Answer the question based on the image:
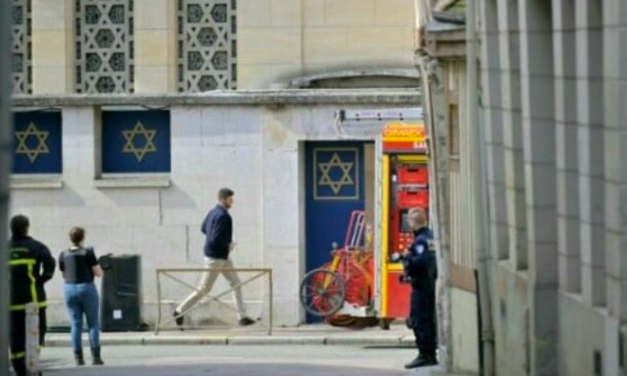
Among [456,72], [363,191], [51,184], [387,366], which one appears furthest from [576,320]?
[51,184]

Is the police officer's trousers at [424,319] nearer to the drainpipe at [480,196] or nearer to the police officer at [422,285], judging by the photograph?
the police officer at [422,285]

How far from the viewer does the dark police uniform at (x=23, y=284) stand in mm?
16500

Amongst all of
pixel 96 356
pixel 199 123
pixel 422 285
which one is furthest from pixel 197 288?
pixel 422 285

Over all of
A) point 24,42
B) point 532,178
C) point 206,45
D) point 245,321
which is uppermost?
point 24,42

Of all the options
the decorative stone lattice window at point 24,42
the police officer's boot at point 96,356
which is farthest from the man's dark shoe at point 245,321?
the police officer's boot at point 96,356

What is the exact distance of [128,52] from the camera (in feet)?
89.5

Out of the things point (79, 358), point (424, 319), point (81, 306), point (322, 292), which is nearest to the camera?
point (424, 319)

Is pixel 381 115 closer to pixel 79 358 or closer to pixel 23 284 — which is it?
pixel 79 358

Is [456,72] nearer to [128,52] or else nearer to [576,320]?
[576,320]

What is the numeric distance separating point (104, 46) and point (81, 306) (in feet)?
28.3

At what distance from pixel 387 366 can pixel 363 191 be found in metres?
6.62

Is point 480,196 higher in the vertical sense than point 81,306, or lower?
higher

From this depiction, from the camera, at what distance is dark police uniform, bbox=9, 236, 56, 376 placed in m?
16.5

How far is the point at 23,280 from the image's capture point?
55.1 ft
